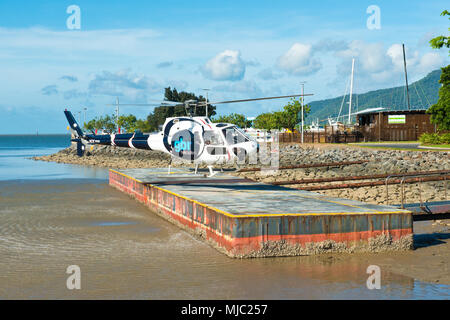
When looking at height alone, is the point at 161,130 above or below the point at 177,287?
above

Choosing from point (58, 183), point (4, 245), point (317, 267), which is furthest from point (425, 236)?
point (58, 183)

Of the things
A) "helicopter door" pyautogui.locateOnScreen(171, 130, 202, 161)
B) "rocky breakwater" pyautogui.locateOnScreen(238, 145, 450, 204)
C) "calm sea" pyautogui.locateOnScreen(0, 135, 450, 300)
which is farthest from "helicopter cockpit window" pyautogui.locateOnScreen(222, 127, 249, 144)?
"rocky breakwater" pyautogui.locateOnScreen(238, 145, 450, 204)

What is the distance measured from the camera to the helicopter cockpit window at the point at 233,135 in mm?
20584

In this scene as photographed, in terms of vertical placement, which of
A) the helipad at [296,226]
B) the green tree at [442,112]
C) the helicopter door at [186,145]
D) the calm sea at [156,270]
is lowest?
the calm sea at [156,270]

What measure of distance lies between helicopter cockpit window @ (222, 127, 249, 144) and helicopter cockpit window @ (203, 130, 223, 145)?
1.08ft

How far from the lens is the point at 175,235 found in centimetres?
1634

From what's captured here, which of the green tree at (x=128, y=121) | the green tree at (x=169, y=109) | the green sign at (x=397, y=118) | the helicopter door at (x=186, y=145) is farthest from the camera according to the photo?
the green tree at (x=128, y=121)

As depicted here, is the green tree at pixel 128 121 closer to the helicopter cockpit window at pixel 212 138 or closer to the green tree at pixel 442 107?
the green tree at pixel 442 107

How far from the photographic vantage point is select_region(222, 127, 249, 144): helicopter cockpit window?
2058 centimetres

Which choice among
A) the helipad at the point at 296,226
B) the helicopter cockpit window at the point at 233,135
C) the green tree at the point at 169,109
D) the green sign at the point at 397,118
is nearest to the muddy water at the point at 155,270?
the helipad at the point at 296,226

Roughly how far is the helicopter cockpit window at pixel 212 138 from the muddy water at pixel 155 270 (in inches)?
163
